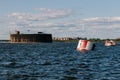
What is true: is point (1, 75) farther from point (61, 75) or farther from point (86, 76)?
point (86, 76)

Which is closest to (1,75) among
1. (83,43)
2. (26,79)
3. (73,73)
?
(26,79)

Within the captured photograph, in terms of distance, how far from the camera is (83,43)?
91.8m

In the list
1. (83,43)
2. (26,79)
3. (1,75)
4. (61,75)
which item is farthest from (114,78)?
(83,43)

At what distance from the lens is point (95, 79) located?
32281 mm

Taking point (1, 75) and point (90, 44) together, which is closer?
point (1, 75)

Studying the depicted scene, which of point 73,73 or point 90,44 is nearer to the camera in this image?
point 73,73

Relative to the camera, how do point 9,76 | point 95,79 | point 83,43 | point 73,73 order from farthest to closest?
1. point 83,43
2. point 73,73
3. point 9,76
4. point 95,79

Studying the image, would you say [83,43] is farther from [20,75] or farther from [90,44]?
[20,75]

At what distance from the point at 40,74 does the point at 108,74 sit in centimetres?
630

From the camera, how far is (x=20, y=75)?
116 feet

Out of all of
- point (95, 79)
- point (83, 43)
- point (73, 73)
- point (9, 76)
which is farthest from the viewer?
point (83, 43)

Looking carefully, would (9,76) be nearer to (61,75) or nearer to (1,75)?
(1,75)

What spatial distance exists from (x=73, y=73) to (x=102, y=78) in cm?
476

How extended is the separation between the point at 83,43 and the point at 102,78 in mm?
58832
